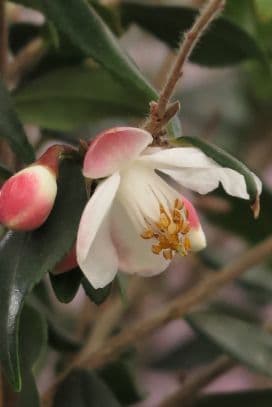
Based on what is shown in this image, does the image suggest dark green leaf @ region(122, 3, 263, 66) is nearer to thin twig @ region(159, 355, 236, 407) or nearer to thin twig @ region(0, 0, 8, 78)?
thin twig @ region(0, 0, 8, 78)

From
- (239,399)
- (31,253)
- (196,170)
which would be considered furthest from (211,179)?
(239,399)

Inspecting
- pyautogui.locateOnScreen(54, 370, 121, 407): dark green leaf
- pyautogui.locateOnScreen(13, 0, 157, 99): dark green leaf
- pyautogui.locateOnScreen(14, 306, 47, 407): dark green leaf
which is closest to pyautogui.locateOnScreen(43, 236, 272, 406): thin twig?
pyautogui.locateOnScreen(54, 370, 121, 407): dark green leaf

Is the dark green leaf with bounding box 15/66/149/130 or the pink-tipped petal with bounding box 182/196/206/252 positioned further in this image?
the dark green leaf with bounding box 15/66/149/130

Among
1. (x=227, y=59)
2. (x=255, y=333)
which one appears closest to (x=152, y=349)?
(x=255, y=333)

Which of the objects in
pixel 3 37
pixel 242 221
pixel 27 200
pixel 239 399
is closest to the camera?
pixel 27 200

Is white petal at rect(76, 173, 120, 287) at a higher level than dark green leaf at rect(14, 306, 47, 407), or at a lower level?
higher

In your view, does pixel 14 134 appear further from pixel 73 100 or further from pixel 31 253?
pixel 73 100
